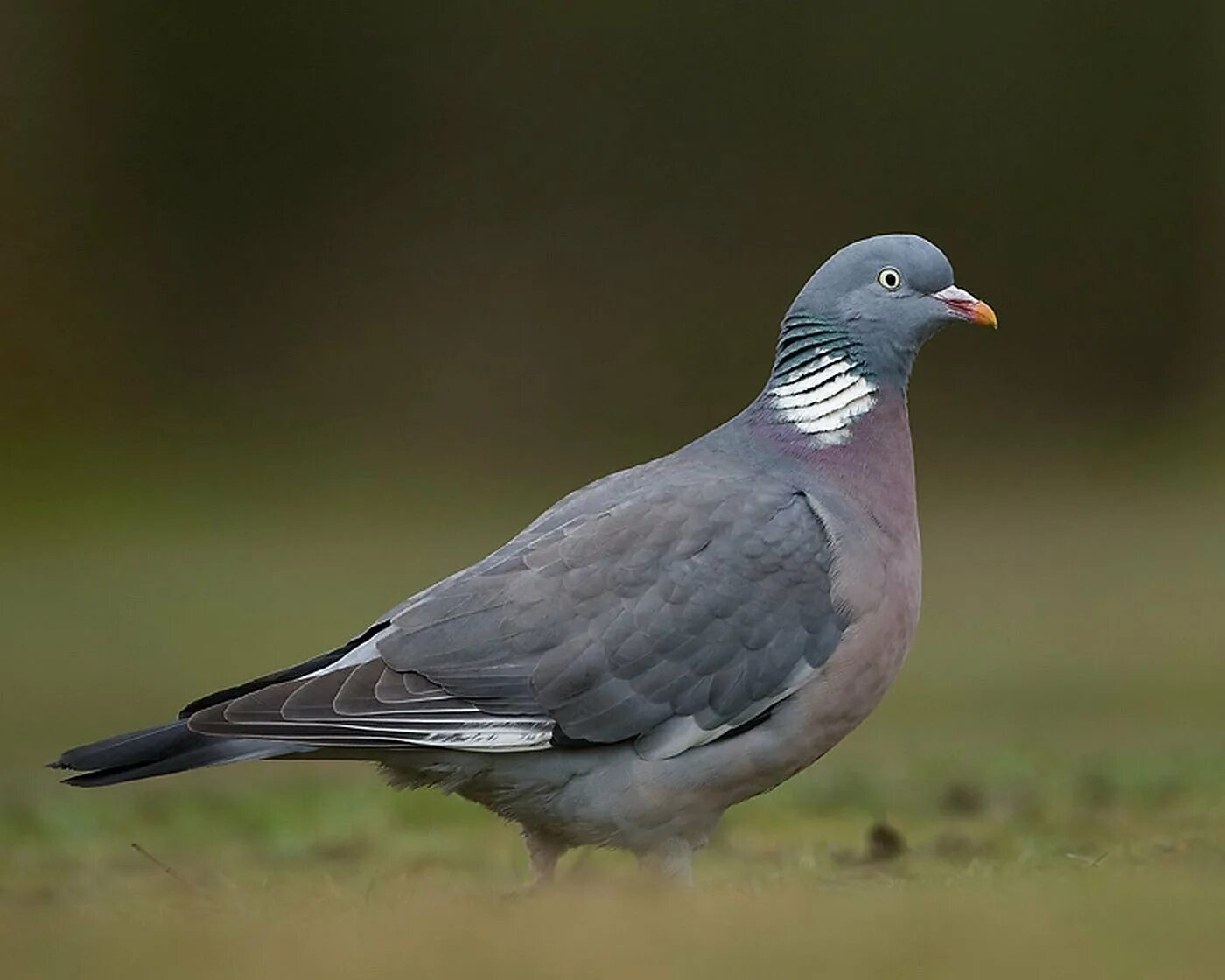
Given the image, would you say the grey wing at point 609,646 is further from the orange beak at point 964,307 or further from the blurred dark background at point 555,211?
the blurred dark background at point 555,211

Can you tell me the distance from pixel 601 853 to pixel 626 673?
4.99ft

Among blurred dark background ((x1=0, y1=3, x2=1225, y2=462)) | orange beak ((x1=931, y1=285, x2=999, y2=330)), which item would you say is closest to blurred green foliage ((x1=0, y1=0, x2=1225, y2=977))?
blurred dark background ((x1=0, y1=3, x2=1225, y2=462))

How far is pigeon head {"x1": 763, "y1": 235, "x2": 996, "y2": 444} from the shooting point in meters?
5.91

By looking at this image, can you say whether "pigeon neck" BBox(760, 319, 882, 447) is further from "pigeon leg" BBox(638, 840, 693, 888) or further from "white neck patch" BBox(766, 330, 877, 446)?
"pigeon leg" BBox(638, 840, 693, 888)

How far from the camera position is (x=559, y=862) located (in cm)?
657

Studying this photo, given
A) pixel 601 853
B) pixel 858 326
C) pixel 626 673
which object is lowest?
pixel 601 853

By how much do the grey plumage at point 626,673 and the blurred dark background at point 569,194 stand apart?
37.5 feet

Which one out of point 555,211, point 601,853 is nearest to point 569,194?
point 555,211

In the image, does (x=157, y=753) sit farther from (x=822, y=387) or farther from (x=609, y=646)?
(x=822, y=387)

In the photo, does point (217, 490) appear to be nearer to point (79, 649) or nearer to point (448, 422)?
point (448, 422)

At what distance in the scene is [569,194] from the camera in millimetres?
17500

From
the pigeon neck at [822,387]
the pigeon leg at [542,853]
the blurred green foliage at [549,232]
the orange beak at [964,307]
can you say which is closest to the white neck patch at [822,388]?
the pigeon neck at [822,387]

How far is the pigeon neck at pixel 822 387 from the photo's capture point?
19.3 ft

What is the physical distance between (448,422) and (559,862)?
35.2 ft
